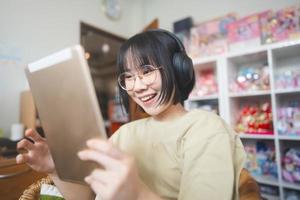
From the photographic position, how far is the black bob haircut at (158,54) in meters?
0.55

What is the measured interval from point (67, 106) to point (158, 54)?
0.29 metres

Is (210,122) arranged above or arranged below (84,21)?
below

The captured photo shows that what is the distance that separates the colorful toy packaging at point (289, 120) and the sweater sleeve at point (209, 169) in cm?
102

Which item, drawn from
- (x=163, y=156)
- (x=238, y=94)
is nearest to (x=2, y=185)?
(x=163, y=156)

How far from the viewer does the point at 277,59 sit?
1.49m

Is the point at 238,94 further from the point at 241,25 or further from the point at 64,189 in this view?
the point at 64,189

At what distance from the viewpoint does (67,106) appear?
1.14ft

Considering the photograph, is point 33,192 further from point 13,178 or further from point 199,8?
point 199,8

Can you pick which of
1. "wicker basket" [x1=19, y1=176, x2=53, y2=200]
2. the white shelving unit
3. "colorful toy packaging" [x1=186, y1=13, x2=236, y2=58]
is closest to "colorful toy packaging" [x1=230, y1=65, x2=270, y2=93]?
the white shelving unit

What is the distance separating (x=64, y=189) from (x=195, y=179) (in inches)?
13.8

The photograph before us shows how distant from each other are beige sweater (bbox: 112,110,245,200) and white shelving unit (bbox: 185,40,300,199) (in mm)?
918

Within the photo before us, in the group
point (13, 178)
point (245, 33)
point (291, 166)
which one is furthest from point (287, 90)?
point (13, 178)

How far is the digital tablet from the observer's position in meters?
0.30

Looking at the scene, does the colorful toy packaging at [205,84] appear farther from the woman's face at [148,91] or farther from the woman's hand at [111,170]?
the woman's hand at [111,170]
